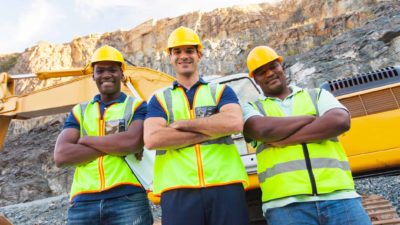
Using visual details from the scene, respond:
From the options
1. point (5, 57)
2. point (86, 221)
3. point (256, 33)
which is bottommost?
point (86, 221)

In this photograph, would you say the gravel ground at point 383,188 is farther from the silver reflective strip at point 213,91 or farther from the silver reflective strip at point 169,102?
the silver reflective strip at point 169,102

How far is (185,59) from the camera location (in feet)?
8.79

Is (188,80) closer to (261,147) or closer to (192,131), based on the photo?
(192,131)

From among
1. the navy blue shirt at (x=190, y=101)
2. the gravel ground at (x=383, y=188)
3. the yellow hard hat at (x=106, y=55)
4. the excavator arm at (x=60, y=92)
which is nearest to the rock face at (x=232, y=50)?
the gravel ground at (x=383, y=188)

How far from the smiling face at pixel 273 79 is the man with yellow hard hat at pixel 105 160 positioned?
941 millimetres

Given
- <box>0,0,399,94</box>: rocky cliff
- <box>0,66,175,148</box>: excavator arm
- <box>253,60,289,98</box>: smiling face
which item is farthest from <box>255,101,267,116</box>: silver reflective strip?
<box>0,0,399,94</box>: rocky cliff

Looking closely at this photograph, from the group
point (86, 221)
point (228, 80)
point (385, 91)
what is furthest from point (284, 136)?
point (385, 91)

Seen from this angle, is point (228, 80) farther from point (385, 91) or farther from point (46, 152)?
point (46, 152)

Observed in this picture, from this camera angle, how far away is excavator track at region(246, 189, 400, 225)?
3342mm

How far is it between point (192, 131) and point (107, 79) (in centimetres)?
99

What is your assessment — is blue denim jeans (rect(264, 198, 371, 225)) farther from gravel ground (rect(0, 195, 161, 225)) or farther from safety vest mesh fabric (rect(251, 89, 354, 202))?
gravel ground (rect(0, 195, 161, 225))

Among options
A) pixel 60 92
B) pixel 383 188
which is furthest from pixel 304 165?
pixel 60 92

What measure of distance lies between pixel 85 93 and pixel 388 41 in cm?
1869

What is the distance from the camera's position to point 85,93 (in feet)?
22.8
